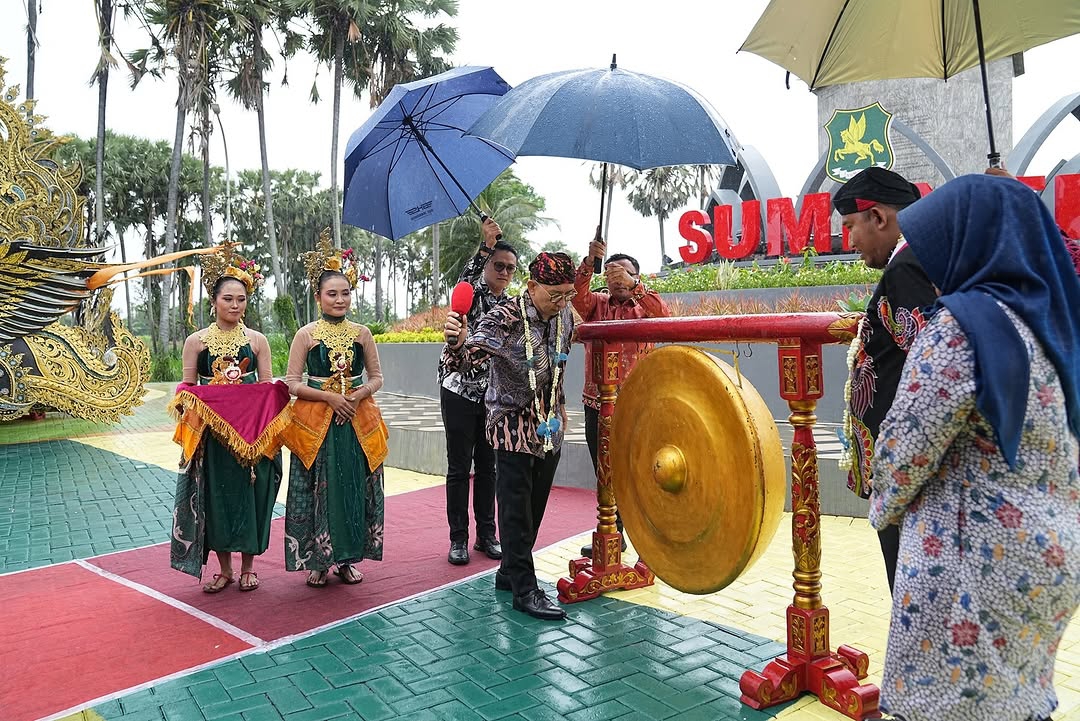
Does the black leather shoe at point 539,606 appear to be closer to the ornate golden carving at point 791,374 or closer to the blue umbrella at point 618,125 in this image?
the ornate golden carving at point 791,374

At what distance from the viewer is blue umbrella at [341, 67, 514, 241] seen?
4.64 meters

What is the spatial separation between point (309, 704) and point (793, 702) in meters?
1.80

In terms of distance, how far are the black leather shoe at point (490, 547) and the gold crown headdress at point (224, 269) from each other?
6.85 feet

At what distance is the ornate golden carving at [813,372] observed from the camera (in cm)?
290

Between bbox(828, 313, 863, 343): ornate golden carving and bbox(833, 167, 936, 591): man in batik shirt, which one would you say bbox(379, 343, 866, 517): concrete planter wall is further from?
bbox(833, 167, 936, 591): man in batik shirt

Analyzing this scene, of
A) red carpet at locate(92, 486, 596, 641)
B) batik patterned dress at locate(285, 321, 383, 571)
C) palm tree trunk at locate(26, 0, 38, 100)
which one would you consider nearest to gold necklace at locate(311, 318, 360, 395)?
batik patterned dress at locate(285, 321, 383, 571)

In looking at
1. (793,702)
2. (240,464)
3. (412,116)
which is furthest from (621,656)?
(412,116)

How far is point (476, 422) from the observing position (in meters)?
4.73

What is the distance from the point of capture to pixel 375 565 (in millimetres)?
4789

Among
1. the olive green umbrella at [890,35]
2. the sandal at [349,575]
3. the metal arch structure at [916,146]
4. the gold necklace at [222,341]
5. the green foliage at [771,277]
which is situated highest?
the metal arch structure at [916,146]

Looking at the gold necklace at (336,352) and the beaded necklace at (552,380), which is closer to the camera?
the beaded necklace at (552,380)

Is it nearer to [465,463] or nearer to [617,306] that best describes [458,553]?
[465,463]

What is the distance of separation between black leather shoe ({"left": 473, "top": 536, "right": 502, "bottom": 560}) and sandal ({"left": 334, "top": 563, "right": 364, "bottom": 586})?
80 centimetres

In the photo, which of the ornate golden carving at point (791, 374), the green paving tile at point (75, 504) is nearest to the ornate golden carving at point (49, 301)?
the green paving tile at point (75, 504)
